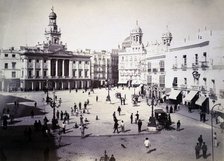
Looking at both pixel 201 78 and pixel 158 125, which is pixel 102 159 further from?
pixel 201 78

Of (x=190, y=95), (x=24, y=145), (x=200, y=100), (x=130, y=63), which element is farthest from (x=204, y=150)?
(x=24, y=145)

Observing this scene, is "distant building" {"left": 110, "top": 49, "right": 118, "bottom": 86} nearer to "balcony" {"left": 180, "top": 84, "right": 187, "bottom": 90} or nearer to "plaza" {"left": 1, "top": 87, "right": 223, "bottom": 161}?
"plaza" {"left": 1, "top": 87, "right": 223, "bottom": 161}

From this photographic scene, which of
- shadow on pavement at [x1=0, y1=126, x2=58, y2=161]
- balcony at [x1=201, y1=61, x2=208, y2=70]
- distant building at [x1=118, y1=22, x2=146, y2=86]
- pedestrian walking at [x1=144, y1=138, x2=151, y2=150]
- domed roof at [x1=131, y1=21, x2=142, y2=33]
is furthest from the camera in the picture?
distant building at [x1=118, y1=22, x2=146, y2=86]

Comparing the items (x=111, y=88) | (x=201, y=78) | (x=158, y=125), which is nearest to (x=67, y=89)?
(x=111, y=88)

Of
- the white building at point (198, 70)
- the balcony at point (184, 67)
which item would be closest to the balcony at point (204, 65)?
the white building at point (198, 70)

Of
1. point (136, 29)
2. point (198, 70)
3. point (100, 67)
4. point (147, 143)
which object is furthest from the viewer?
point (100, 67)

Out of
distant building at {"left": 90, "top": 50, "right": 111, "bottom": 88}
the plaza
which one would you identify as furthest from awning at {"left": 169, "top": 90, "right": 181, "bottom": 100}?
distant building at {"left": 90, "top": 50, "right": 111, "bottom": 88}

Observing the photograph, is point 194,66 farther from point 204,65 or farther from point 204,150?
point 204,150
